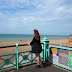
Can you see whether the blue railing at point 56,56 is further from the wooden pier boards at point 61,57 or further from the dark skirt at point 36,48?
the dark skirt at point 36,48

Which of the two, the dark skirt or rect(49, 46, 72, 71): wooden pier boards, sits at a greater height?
the dark skirt

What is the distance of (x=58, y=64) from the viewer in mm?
5000

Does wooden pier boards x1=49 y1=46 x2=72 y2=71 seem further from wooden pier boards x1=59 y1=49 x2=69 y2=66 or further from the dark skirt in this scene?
the dark skirt

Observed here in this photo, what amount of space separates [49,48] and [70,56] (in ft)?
4.63

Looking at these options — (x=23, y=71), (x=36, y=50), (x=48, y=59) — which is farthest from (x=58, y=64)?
(x=23, y=71)

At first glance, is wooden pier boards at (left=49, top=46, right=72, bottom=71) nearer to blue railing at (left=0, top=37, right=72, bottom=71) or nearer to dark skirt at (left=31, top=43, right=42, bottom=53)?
blue railing at (left=0, top=37, right=72, bottom=71)

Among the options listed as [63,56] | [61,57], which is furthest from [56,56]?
[63,56]

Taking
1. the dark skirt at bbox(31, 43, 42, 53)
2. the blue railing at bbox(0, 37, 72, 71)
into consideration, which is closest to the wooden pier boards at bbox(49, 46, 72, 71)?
the blue railing at bbox(0, 37, 72, 71)

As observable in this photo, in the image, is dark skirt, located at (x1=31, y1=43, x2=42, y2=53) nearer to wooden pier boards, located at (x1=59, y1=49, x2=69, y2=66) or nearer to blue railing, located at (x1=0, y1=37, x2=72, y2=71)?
blue railing, located at (x1=0, y1=37, x2=72, y2=71)

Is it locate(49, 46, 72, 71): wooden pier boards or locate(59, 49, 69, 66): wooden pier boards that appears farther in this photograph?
locate(59, 49, 69, 66): wooden pier boards

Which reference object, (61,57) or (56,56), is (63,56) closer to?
(61,57)

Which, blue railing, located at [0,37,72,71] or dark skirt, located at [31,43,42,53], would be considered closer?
blue railing, located at [0,37,72,71]

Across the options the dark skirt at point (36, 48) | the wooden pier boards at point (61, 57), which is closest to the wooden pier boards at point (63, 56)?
the wooden pier boards at point (61, 57)

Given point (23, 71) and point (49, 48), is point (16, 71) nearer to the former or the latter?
point (23, 71)
